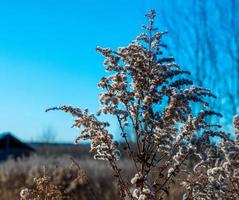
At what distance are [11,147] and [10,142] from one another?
14.2 inches

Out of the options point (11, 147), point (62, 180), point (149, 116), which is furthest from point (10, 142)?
point (149, 116)

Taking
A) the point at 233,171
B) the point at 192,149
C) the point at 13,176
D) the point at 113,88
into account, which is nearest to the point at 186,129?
the point at 192,149

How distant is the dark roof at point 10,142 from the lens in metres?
39.4

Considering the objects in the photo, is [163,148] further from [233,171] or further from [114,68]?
[233,171]

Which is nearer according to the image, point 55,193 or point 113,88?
point 113,88

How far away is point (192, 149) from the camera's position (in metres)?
4.05

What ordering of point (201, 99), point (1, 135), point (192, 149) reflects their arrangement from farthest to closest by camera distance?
point (1, 135) → point (192, 149) → point (201, 99)

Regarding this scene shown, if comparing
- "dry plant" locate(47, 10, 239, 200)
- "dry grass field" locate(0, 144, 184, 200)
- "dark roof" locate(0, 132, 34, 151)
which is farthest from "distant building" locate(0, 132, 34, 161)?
"dry plant" locate(47, 10, 239, 200)

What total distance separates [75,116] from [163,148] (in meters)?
0.66

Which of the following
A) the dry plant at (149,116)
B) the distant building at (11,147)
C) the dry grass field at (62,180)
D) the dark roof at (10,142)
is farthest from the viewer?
the dark roof at (10,142)

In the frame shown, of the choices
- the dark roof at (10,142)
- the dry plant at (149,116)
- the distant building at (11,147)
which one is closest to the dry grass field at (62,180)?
the dry plant at (149,116)

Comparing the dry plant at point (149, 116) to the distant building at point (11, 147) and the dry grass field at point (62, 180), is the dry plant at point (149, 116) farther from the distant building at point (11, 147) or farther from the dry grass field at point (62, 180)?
the distant building at point (11, 147)

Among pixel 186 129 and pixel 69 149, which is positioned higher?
pixel 69 149

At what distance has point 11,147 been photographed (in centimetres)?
3997
